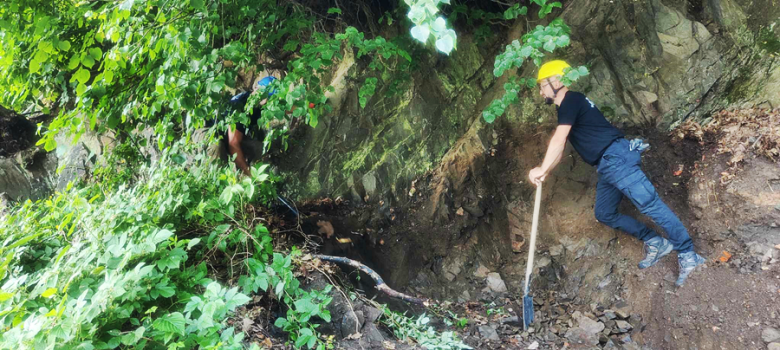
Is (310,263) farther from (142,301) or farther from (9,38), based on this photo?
(9,38)

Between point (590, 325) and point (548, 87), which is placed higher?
point (548, 87)

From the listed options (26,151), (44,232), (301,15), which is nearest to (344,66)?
(301,15)

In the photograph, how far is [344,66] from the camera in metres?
5.18

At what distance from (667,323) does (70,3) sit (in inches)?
222

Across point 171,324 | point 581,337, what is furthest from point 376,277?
point 581,337

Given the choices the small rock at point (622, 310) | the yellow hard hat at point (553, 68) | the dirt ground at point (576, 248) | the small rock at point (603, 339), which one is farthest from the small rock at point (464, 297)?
the yellow hard hat at point (553, 68)

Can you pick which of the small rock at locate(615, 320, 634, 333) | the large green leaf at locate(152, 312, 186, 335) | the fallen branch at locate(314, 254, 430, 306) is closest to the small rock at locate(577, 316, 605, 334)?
the small rock at locate(615, 320, 634, 333)

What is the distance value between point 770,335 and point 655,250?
3.12 feet

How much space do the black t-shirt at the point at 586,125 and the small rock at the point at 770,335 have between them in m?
1.66

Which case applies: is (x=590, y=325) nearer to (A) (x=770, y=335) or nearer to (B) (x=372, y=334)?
(A) (x=770, y=335)

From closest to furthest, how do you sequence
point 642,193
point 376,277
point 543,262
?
1. point 376,277
2. point 642,193
3. point 543,262

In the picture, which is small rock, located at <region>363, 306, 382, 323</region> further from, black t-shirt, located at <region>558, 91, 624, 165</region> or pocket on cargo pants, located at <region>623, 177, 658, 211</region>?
Answer: pocket on cargo pants, located at <region>623, 177, 658, 211</region>

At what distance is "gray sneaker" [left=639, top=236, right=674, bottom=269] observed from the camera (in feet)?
12.2

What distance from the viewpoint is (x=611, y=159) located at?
3.57 m
